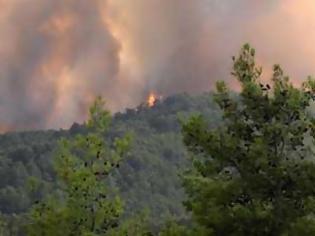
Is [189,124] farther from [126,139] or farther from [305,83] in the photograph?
[126,139]

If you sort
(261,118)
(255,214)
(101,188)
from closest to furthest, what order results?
(255,214) < (261,118) < (101,188)

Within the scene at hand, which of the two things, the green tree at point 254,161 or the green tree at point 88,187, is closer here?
the green tree at point 254,161

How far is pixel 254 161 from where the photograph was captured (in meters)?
21.4

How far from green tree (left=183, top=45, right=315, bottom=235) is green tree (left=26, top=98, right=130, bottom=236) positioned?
5.77m

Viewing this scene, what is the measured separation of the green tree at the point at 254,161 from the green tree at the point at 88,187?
5774mm

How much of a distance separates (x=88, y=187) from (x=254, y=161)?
894cm

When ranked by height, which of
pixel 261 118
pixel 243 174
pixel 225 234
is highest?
pixel 261 118

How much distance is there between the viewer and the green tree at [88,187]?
28.2 m

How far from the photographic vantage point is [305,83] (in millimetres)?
22656

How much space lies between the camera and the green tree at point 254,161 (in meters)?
21.1

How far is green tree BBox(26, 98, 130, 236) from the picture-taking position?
2816 cm

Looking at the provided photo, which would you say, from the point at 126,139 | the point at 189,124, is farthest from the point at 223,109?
the point at 126,139

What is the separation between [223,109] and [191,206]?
3.20 metres

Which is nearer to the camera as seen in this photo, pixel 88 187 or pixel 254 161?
pixel 254 161
